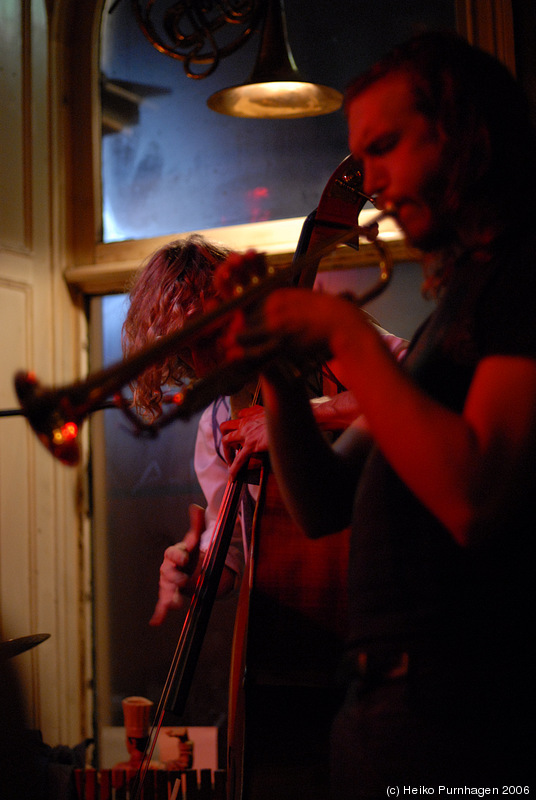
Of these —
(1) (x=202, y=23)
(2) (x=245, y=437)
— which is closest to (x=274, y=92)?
(1) (x=202, y=23)

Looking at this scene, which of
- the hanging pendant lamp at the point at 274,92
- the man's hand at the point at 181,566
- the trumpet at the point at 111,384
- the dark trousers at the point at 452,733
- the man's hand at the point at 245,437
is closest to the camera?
the dark trousers at the point at 452,733

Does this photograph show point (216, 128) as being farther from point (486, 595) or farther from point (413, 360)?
point (486, 595)

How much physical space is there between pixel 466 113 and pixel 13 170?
274 centimetres

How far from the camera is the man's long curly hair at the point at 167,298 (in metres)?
1.93

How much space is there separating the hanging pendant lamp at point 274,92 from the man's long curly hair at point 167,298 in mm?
881

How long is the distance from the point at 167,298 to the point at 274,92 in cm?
123

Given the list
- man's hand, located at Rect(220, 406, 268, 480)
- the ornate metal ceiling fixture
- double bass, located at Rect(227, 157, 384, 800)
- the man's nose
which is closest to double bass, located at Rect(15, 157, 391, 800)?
double bass, located at Rect(227, 157, 384, 800)

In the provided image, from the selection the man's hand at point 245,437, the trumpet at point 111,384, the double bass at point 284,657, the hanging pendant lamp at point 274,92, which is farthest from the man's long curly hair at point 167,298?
the trumpet at point 111,384

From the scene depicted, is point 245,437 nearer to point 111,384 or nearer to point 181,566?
point 181,566

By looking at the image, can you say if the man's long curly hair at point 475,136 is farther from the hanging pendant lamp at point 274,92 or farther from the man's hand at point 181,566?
the hanging pendant lamp at point 274,92

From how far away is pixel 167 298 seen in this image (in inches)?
76.2

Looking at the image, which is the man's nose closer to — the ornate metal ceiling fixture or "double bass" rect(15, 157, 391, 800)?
"double bass" rect(15, 157, 391, 800)

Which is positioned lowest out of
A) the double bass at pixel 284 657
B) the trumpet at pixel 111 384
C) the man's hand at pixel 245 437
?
the double bass at pixel 284 657

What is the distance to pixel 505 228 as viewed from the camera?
0.84 meters
